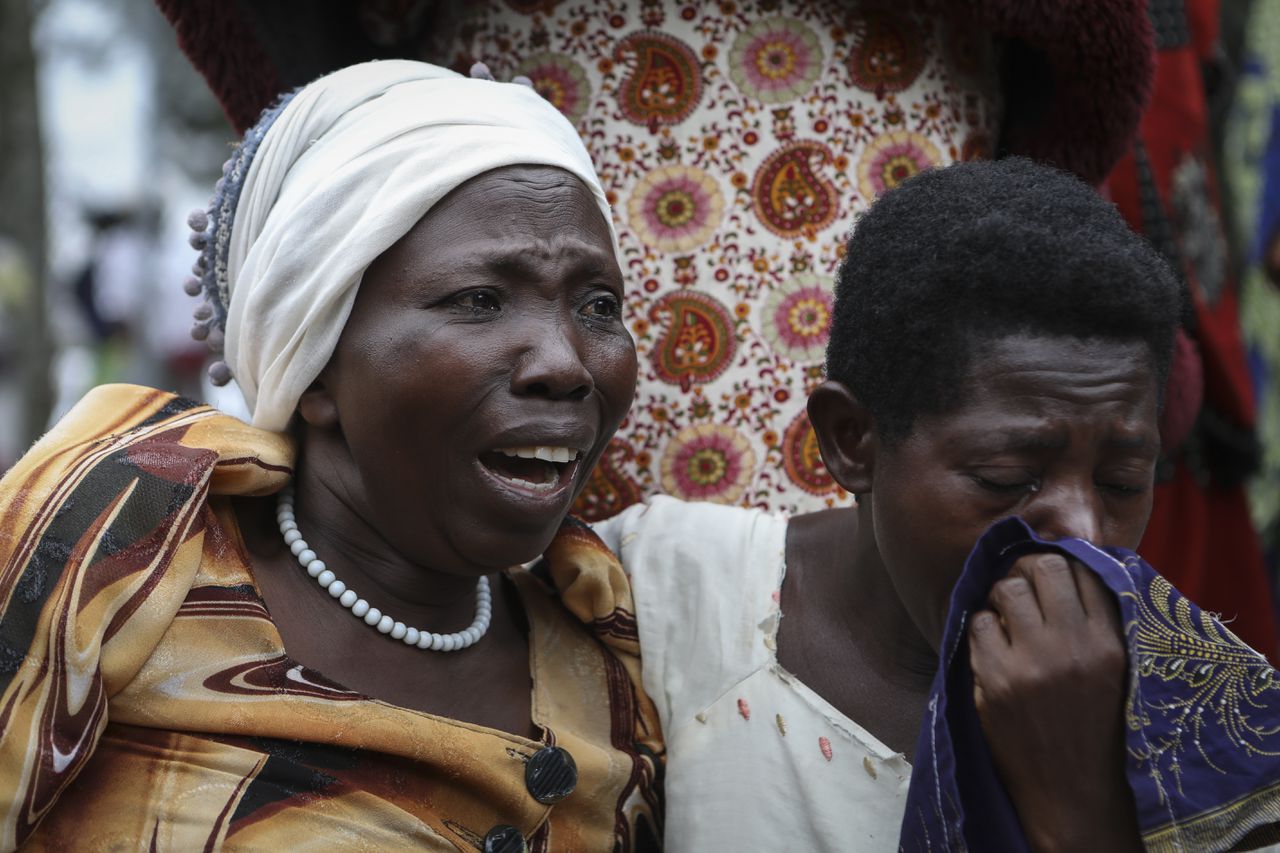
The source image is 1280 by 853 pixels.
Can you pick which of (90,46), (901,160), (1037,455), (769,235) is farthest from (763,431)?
(90,46)

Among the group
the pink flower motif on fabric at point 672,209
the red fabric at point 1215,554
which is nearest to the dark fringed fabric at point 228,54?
the pink flower motif on fabric at point 672,209

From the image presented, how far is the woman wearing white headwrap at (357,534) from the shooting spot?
1891mm

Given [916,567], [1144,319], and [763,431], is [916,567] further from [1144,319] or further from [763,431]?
[763,431]

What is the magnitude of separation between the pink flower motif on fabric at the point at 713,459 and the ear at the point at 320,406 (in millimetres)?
766

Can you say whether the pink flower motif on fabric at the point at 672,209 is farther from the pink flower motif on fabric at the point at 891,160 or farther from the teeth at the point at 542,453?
the teeth at the point at 542,453

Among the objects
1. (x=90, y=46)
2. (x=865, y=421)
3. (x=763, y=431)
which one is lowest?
(x=90, y=46)

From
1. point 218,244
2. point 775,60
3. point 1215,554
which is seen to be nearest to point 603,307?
point 218,244

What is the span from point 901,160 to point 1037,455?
1054 mm

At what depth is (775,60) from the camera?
278cm

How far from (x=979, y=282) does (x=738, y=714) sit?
82cm

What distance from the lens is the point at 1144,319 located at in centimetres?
199

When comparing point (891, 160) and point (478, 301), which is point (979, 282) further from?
point (891, 160)

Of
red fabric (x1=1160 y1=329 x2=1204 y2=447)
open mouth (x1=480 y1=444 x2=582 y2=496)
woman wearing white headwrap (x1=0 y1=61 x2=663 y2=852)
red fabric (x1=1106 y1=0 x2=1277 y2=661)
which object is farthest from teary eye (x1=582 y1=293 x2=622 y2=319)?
red fabric (x1=1106 y1=0 x2=1277 y2=661)

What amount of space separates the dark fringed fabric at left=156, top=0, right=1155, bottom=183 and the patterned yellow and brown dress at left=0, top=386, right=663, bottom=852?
2.82 feet
